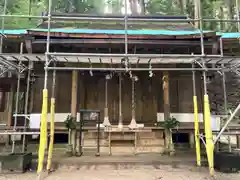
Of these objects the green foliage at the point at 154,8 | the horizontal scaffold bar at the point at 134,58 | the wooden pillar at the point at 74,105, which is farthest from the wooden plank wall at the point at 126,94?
the green foliage at the point at 154,8

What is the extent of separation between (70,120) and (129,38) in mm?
3417

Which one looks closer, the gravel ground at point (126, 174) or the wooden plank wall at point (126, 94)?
the gravel ground at point (126, 174)

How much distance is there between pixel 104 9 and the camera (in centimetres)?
2103

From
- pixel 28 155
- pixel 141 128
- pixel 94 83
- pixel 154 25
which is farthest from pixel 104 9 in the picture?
pixel 28 155

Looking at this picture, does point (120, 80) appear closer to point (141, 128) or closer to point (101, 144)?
point (141, 128)

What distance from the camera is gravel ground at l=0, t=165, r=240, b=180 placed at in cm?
447

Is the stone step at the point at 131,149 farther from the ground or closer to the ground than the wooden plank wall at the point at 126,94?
closer to the ground

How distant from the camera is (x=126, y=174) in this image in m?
4.75

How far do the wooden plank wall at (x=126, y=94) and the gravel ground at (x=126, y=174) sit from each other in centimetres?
246

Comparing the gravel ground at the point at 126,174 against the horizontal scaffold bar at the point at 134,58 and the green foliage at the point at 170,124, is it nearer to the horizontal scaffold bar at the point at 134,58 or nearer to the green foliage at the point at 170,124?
the green foliage at the point at 170,124

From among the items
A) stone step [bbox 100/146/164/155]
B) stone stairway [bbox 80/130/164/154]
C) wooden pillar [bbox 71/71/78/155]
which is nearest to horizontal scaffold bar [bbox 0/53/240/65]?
wooden pillar [bbox 71/71/78/155]

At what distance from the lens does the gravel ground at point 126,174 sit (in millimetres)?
4469

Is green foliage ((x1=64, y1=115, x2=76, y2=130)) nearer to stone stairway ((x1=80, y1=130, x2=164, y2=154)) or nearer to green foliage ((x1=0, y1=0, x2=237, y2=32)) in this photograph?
stone stairway ((x1=80, y1=130, x2=164, y2=154))

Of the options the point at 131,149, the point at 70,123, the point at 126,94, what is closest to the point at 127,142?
the point at 131,149
